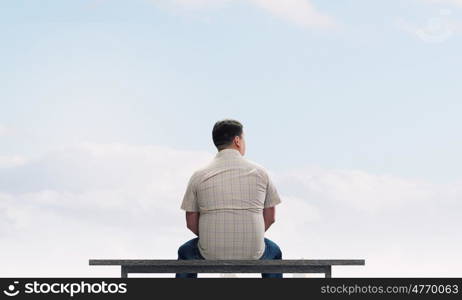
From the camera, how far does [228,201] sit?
10.4m

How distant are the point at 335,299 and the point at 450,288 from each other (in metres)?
0.99

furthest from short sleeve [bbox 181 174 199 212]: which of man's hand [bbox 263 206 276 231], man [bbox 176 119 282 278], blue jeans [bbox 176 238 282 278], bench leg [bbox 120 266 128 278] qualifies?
bench leg [bbox 120 266 128 278]

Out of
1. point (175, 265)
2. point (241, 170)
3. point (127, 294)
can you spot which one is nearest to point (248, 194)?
point (241, 170)

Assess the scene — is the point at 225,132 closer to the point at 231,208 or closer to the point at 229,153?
the point at 229,153

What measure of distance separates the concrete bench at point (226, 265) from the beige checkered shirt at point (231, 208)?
0.58m

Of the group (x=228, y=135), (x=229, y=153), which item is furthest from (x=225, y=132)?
(x=229, y=153)

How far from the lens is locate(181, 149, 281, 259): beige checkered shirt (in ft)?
34.1

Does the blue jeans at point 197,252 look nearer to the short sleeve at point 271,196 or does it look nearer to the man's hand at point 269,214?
the man's hand at point 269,214

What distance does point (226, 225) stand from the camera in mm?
10406

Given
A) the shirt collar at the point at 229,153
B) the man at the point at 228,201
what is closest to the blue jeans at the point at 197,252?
the man at the point at 228,201

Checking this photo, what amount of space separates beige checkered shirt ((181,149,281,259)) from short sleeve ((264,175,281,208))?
0.11m

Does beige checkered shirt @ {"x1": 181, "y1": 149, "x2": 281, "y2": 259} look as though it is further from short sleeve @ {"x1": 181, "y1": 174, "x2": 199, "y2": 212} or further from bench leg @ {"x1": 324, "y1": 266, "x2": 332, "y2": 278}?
bench leg @ {"x1": 324, "y1": 266, "x2": 332, "y2": 278}

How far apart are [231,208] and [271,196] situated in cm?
47

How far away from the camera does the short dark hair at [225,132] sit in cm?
1056
